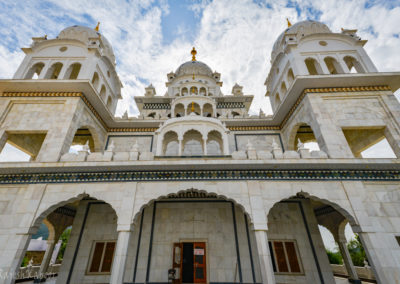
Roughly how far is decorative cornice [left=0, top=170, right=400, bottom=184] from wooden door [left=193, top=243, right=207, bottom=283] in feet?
12.1

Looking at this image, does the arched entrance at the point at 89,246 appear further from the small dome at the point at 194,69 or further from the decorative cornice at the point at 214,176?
the small dome at the point at 194,69

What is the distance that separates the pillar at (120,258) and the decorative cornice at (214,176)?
1883 mm

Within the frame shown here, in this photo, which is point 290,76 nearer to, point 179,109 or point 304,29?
point 304,29

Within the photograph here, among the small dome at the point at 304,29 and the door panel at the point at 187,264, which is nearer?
the door panel at the point at 187,264

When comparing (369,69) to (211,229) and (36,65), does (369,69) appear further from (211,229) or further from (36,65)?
(36,65)

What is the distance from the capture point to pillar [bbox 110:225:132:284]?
6.16 meters

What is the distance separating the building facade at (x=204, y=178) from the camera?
727cm

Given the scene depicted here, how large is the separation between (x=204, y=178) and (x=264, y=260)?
129 inches

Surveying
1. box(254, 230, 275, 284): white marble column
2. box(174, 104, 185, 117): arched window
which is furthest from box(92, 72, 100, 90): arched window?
box(254, 230, 275, 284): white marble column

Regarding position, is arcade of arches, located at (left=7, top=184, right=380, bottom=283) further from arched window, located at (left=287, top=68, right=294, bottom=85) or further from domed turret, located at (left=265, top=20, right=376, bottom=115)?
arched window, located at (left=287, top=68, right=294, bottom=85)

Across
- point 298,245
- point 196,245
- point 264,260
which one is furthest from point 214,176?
point 298,245

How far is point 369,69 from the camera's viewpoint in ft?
36.1

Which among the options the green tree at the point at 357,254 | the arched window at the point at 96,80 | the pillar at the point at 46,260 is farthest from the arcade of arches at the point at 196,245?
the green tree at the point at 357,254

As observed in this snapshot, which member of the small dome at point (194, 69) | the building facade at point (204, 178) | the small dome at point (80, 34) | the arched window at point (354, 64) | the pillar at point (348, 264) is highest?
the small dome at point (194, 69)
